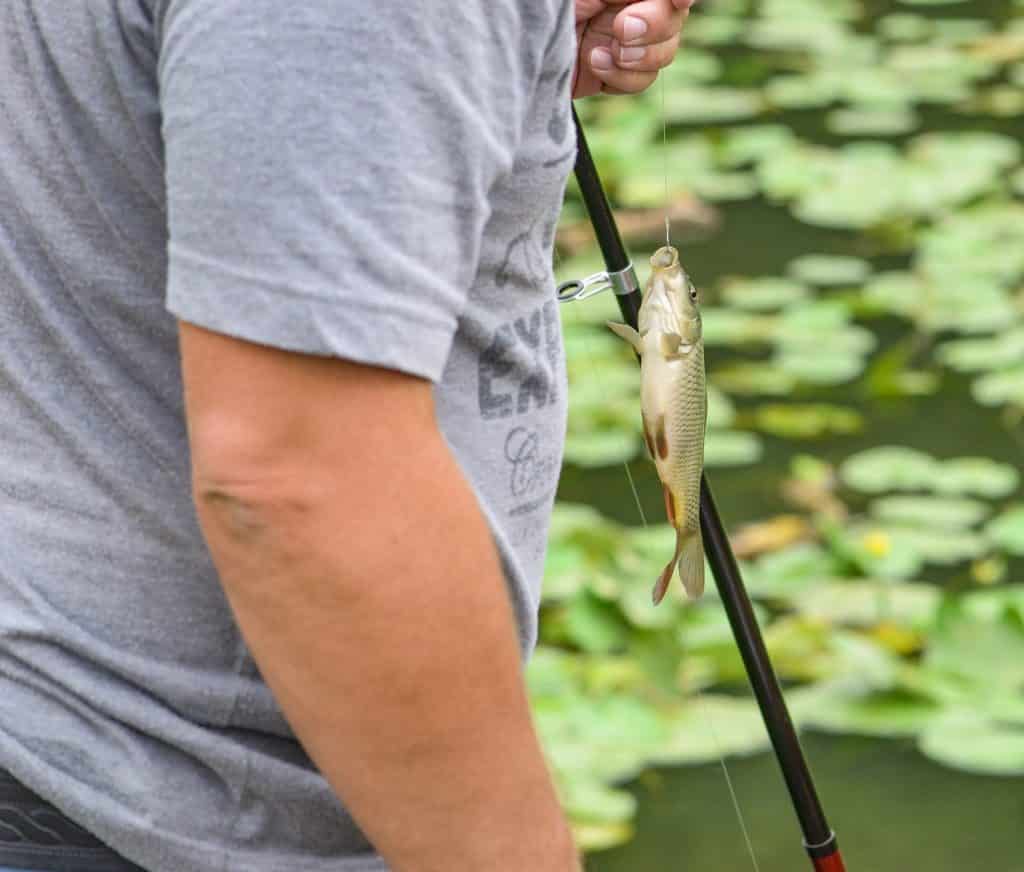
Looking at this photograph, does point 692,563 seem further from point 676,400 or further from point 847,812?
point 847,812

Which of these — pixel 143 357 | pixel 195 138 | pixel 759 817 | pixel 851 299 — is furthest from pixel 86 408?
pixel 851 299

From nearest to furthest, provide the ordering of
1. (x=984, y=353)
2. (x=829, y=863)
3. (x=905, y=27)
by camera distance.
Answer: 1. (x=829, y=863)
2. (x=984, y=353)
3. (x=905, y=27)

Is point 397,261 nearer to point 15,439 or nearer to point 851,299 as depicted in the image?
point 15,439

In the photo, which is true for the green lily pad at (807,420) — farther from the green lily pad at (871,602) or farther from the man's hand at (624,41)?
the man's hand at (624,41)

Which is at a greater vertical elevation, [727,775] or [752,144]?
[727,775]

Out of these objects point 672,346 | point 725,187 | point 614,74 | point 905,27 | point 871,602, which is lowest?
point 905,27

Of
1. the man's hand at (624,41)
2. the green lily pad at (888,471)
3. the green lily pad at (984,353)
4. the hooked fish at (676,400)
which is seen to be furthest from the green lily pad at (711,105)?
the hooked fish at (676,400)

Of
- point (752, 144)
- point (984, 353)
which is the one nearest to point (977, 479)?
point (984, 353)

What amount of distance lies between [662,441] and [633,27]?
274mm

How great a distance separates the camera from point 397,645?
750 mm

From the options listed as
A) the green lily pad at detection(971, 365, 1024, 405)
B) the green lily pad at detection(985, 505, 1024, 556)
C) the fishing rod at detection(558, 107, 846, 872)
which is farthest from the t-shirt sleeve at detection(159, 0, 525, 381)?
the green lily pad at detection(971, 365, 1024, 405)

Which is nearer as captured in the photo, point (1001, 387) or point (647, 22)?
point (647, 22)

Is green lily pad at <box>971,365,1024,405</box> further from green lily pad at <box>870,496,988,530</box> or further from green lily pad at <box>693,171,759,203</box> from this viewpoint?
green lily pad at <box>693,171,759,203</box>

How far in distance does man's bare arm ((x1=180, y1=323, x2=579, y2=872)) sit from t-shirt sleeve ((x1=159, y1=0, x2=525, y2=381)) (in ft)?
0.06
